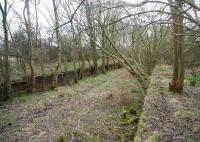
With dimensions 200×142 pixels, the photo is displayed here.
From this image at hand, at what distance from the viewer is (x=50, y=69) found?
906 inches

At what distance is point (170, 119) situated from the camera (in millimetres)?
7824

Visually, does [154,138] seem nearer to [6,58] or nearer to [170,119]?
[170,119]

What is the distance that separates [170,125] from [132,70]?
909 centimetres

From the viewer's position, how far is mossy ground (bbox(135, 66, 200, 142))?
6.38m

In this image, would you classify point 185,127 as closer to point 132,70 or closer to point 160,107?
point 160,107

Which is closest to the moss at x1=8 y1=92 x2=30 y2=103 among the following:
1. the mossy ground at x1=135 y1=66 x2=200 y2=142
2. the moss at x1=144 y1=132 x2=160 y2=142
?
the mossy ground at x1=135 y1=66 x2=200 y2=142

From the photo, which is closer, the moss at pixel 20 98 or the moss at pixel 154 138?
the moss at pixel 154 138

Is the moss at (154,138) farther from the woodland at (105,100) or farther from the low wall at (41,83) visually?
the low wall at (41,83)

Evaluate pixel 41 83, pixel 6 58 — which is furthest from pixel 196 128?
pixel 41 83

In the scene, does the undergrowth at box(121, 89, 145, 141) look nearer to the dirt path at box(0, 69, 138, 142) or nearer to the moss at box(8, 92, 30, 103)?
the dirt path at box(0, 69, 138, 142)

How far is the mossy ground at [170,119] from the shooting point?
6375mm

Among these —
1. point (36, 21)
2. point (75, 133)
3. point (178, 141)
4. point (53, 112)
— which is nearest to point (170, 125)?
point (178, 141)

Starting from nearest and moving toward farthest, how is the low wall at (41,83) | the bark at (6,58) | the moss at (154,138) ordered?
the moss at (154,138)
the bark at (6,58)
the low wall at (41,83)

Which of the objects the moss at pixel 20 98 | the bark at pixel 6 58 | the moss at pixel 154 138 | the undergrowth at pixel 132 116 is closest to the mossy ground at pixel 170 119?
the moss at pixel 154 138
